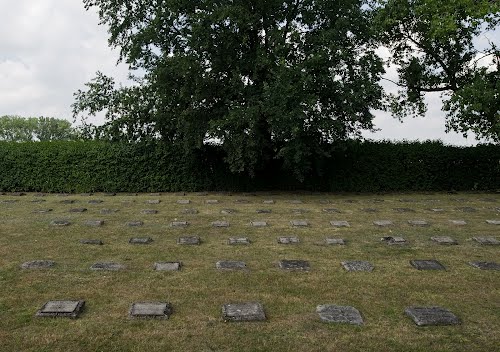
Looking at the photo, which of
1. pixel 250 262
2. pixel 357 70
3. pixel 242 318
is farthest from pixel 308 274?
pixel 357 70

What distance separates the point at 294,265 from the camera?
6.14m

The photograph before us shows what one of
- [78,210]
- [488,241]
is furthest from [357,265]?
[78,210]

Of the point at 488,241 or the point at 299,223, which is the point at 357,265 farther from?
the point at 299,223

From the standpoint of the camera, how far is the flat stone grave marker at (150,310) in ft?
13.9

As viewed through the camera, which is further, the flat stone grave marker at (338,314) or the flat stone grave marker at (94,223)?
the flat stone grave marker at (94,223)

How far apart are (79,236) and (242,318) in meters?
4.78

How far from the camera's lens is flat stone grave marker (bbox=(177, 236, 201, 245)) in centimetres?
756

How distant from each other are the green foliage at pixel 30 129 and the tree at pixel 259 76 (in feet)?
142

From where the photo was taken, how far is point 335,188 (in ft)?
50.9

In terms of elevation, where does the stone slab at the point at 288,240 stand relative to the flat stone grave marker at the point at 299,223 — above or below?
below

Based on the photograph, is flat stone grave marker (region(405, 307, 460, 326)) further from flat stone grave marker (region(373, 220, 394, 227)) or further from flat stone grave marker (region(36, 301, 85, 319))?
flat stone grave marker (region(373, 220, 394, 227))

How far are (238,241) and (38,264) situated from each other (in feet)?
10.6

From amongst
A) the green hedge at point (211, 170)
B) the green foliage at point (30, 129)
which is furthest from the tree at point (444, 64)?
the green foliage at point (30, 129)

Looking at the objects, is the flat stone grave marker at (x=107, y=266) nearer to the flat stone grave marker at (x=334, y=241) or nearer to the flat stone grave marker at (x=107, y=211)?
the flat stone grave marker at (x=334, y=241)
